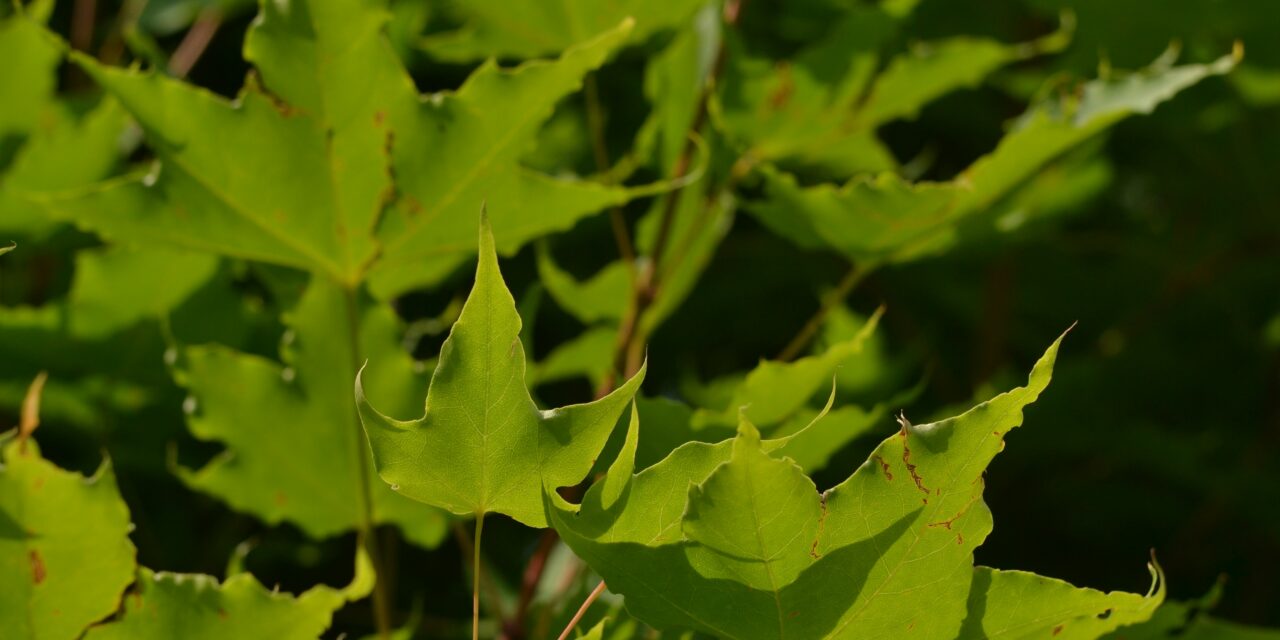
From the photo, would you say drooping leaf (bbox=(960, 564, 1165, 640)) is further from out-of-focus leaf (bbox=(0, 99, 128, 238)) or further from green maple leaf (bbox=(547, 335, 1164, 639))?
out-of-focus leaf (bbox=(0, 99, 128, 238))

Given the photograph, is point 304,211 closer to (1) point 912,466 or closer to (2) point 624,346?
(2) point 624,346

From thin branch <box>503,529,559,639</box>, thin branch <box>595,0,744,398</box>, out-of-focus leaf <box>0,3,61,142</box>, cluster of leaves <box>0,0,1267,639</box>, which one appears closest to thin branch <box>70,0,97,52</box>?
cluster of leaves <box>0,0,1267,639</box>

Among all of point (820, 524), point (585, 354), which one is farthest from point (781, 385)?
point (585, 354)

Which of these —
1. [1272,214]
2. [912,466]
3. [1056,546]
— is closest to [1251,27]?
[1272,214]

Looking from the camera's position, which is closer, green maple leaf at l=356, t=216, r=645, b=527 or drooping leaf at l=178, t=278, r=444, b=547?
green maple leaf at l=356, t=216, r=645, b=527

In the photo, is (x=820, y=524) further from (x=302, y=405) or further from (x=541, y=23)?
(x=541, y=23)

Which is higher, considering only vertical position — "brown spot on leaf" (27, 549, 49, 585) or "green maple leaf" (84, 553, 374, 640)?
"brown spot on leaf" (27, 549, 49, 585)

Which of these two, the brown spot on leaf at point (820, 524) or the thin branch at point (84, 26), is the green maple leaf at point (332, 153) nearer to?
the brown spot on leaf at point (820, 524)
